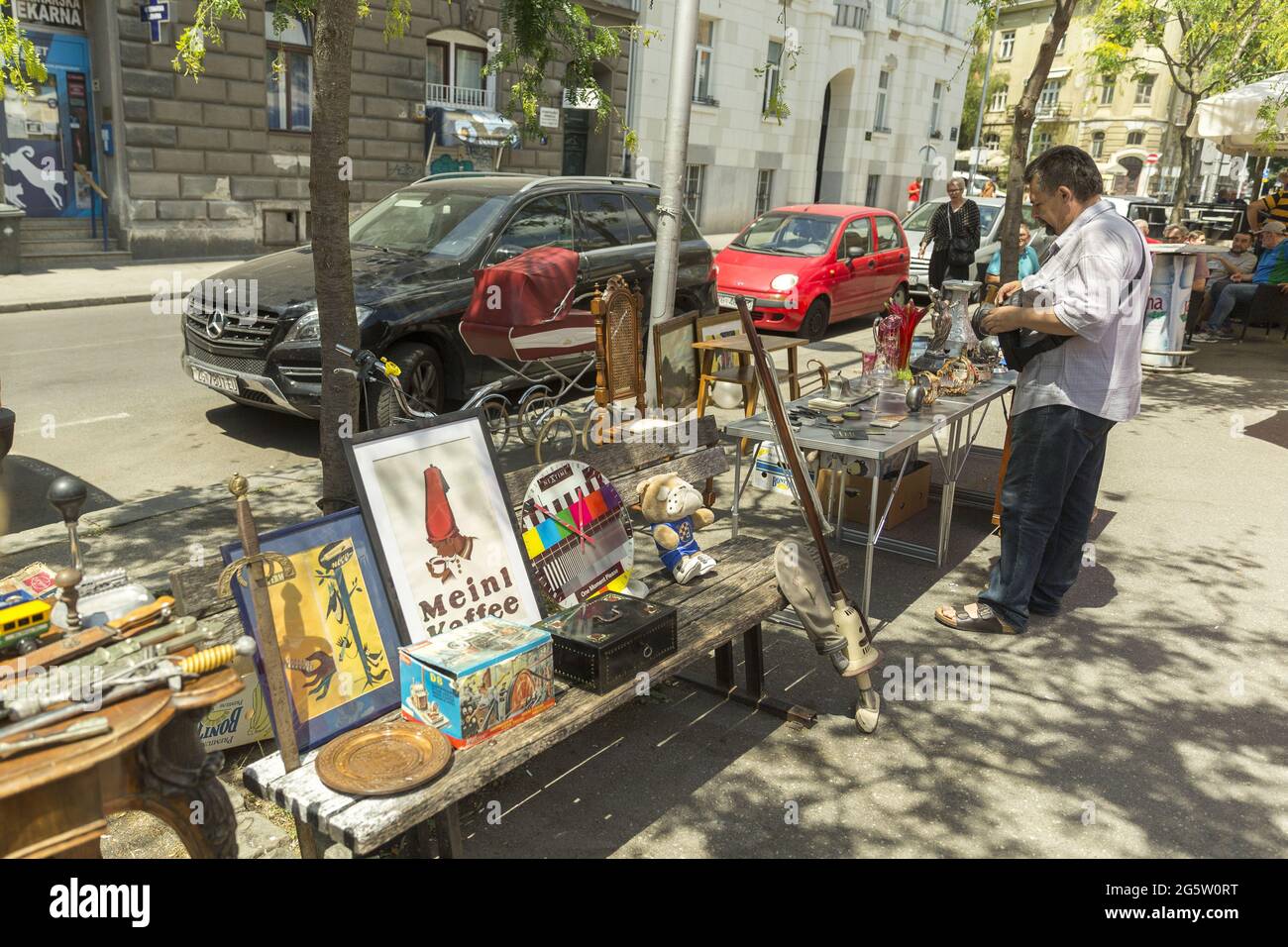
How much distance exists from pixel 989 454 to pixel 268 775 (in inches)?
257

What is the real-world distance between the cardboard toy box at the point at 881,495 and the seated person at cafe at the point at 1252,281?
34.4ft

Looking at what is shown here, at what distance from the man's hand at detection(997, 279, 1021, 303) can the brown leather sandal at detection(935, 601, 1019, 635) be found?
1.56m

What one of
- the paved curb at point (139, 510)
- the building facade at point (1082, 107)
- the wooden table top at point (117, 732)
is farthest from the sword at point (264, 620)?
the building facade at point (1082, 107)

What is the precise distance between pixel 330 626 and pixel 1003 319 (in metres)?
3.36

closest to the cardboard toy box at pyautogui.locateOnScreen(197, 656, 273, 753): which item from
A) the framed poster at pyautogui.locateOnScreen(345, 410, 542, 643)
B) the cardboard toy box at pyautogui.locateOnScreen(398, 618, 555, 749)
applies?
the framed poster at pyautogui.locateOnScreen(345, 410, 542, 643)

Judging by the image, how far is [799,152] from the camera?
107 ft

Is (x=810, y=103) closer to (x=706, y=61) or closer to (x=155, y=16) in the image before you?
(x=706, y=61)

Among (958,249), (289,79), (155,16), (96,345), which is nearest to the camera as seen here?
(96,345)

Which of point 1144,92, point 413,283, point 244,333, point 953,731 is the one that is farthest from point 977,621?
point 1144,92

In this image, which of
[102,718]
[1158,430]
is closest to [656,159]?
[1158,430]

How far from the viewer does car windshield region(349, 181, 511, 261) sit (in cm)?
841

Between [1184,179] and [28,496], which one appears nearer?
[28,496]

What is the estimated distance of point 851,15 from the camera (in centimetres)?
3356

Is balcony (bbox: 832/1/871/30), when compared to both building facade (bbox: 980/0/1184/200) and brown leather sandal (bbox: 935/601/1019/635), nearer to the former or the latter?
building facade (bbox: 980/0/1184/200)
